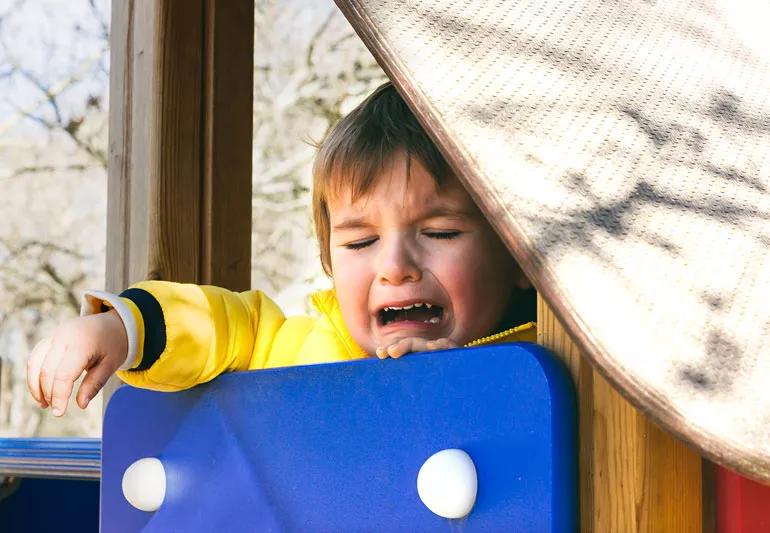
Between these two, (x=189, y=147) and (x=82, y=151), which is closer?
(x=189, y=147)

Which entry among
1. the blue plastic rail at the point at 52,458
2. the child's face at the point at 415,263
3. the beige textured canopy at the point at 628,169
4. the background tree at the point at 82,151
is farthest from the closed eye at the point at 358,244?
the background tree at the point at 82,151

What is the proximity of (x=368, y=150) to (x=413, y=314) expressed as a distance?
25 cm

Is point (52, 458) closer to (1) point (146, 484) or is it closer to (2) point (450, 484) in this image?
(1) point (146, 484)

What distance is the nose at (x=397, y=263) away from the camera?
149 centimetres

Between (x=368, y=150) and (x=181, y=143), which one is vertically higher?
(x=368, y=150)

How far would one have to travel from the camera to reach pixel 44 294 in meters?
3.38

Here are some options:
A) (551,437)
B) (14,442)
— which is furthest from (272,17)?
(551,437)

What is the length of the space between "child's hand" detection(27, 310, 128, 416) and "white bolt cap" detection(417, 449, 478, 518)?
0.52 m

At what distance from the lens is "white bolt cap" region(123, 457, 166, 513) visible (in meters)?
1.40

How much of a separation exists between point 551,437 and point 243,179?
4.10ft

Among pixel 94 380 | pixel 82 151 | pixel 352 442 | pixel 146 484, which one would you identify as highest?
pixel 352 442

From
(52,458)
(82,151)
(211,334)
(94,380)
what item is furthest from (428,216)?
(82,151)

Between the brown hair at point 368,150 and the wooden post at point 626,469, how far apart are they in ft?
2.06

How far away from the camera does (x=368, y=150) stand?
161 cm
